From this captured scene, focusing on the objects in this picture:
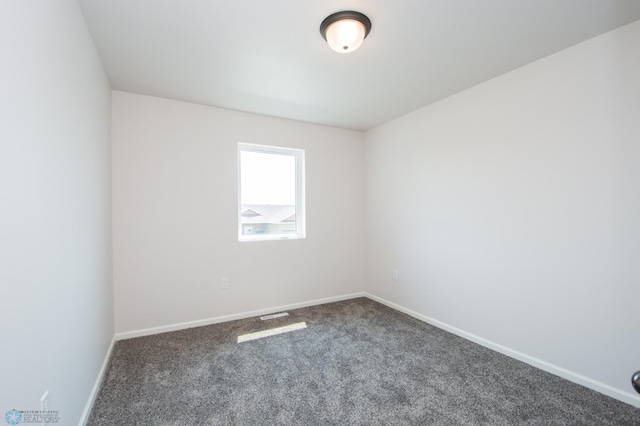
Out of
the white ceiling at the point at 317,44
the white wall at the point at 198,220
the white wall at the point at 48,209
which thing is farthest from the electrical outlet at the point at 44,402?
the white ceiling at the point at 317,44

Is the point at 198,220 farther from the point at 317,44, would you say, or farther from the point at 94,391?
the point at 317,44

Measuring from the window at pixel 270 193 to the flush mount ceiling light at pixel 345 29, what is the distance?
187cm

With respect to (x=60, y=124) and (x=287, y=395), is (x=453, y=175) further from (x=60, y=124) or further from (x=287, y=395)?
(x=60, y=124)

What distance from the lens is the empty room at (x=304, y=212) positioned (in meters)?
1.33

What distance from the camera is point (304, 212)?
371cm

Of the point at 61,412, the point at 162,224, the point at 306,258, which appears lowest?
the point at 61,412

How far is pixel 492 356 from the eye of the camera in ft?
7.80

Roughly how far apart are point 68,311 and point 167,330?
170cm

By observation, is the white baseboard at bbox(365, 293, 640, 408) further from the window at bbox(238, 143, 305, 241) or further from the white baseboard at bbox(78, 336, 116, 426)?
the white baseboard at bbox(78, 336, 116, 426)

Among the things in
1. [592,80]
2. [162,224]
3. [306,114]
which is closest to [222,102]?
[306,114]

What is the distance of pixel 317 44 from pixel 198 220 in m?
2.14

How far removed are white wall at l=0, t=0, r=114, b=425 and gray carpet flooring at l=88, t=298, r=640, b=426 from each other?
15.4 inches

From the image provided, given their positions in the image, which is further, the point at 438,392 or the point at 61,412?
the point at 438,392

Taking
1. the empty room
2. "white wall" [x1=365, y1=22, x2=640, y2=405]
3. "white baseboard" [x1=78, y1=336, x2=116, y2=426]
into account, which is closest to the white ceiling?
the empty room
